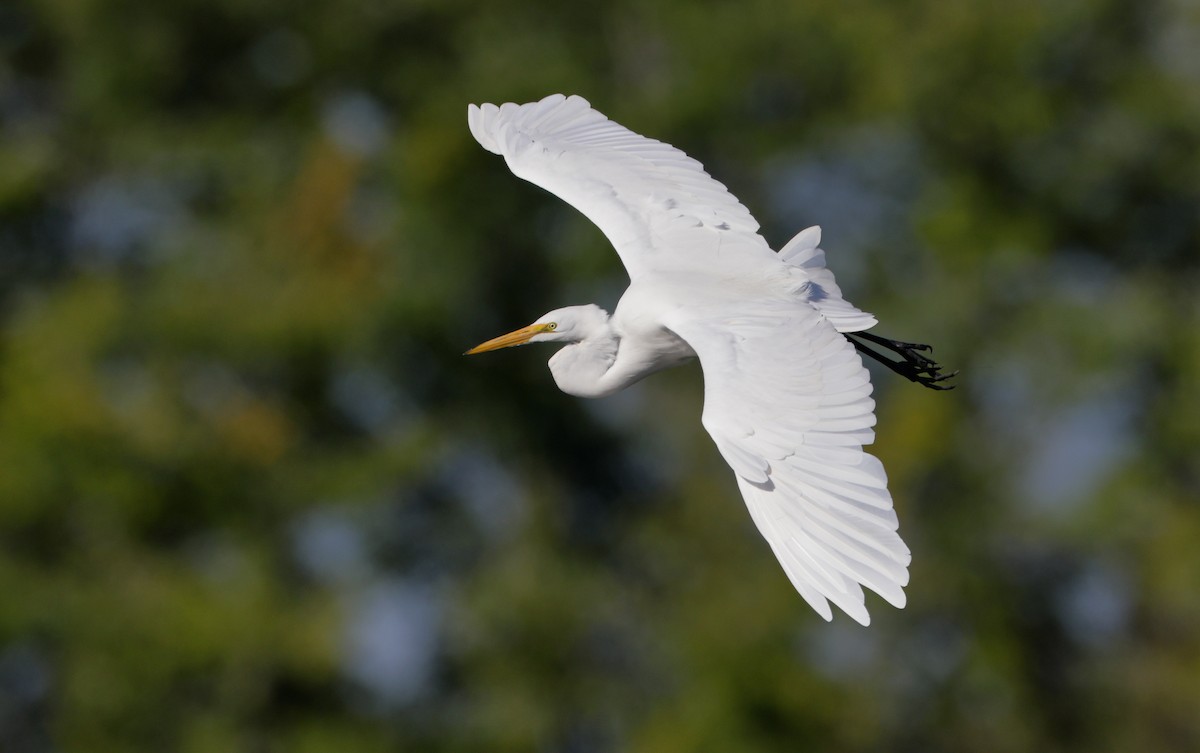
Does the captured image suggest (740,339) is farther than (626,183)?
No

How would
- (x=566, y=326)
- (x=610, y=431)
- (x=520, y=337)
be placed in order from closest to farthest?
(x=566, y=326)
(x=520, y=337)
(x=610, y=431)

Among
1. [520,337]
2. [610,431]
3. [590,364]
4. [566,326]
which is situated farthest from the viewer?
[610,431]

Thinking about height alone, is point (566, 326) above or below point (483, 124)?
below

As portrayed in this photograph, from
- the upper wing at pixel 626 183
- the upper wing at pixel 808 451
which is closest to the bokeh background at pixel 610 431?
the upper wing at pixel 626 183

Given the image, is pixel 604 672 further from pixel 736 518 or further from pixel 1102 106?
pixel 1102 106

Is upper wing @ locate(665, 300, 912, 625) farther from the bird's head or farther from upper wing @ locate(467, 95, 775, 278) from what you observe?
the bird's head

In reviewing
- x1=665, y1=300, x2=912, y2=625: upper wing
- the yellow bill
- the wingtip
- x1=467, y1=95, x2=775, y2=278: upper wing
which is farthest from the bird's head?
x1=665, y1=300, x2=912, y2=625: upper wing

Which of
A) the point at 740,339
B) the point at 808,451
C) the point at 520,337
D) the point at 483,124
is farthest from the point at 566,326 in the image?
the point at 808,451

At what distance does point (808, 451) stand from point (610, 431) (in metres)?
11.6

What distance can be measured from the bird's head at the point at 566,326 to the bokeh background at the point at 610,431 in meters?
6.77

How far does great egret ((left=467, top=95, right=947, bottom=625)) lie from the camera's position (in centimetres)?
534

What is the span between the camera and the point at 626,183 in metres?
7.09

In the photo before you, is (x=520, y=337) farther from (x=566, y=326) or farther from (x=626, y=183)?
(x=626, y=183)

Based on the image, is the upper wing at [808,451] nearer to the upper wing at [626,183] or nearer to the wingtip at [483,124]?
the upper wing at [626,183]
